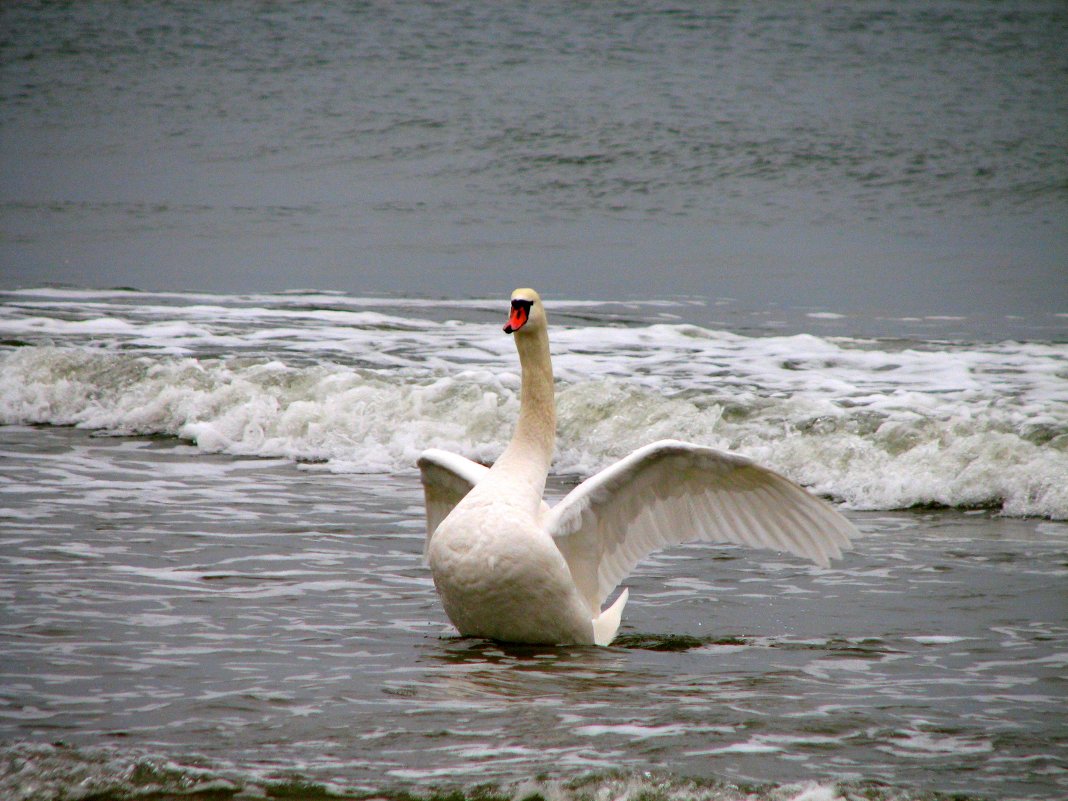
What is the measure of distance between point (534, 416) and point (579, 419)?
17.5 ft

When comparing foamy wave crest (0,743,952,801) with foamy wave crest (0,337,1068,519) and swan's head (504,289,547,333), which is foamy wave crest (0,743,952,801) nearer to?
swan's head (504,289,547,333)

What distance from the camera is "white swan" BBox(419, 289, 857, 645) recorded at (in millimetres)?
6328

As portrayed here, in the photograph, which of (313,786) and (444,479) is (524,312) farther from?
(313,786)

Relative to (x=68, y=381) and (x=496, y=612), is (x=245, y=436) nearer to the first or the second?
(x=68, y=381)

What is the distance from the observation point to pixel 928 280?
899 inches

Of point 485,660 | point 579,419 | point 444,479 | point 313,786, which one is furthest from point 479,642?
point 579,419

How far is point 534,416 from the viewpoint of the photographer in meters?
7.02

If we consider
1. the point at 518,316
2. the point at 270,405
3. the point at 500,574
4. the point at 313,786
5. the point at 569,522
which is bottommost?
the point at 313,786

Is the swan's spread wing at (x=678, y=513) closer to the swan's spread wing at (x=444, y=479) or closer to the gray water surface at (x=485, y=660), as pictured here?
the gray water surface at (x=485, y=660)

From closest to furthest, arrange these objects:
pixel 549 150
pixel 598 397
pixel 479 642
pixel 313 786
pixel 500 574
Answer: pixel 313 786
pixel 500 574
pixel 479 642
pixel 598 397
pixel 549 150

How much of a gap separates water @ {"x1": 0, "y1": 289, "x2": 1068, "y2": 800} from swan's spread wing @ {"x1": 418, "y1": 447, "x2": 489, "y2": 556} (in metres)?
0.45

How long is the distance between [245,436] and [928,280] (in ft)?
45.9

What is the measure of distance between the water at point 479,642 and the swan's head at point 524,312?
1.55 metres

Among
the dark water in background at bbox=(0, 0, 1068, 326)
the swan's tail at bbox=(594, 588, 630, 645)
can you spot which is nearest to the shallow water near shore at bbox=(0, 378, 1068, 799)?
the swan's tail at bbox=(594, 588, 630, 645)
